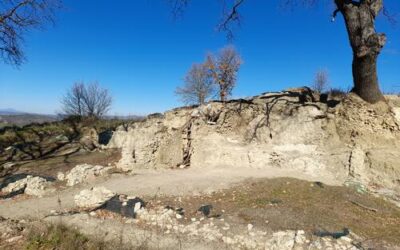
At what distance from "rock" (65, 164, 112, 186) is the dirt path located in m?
0.36

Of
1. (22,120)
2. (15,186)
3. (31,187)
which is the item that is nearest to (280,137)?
(31,187)

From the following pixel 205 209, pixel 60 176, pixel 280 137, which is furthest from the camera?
pixel 280 137

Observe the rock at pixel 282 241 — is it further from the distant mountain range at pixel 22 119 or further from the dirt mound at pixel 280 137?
the distant mountain range at pixel 22 119

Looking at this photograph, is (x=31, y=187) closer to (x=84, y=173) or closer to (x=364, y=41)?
(x=84, y=173)

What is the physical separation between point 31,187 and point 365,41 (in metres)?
9.61

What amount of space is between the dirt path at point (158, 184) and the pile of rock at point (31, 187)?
0.39 metres

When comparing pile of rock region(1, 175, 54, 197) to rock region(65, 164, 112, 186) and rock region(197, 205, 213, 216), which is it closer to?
rock region(65, 164, 112, 186)

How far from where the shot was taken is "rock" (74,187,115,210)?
642cm

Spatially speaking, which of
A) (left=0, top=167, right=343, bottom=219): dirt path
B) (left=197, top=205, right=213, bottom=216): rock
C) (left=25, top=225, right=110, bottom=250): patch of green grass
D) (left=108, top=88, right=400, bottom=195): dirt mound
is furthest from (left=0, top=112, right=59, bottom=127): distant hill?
(left=197, top=205, right=213, bottom=216): rock

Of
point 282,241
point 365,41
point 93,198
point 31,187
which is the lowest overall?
point 31,187

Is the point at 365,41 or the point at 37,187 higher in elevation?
the point at 365,41

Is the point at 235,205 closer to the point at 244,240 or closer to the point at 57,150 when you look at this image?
the point at 244,240

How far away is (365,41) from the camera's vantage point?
7562mm

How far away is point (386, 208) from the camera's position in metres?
5.78
